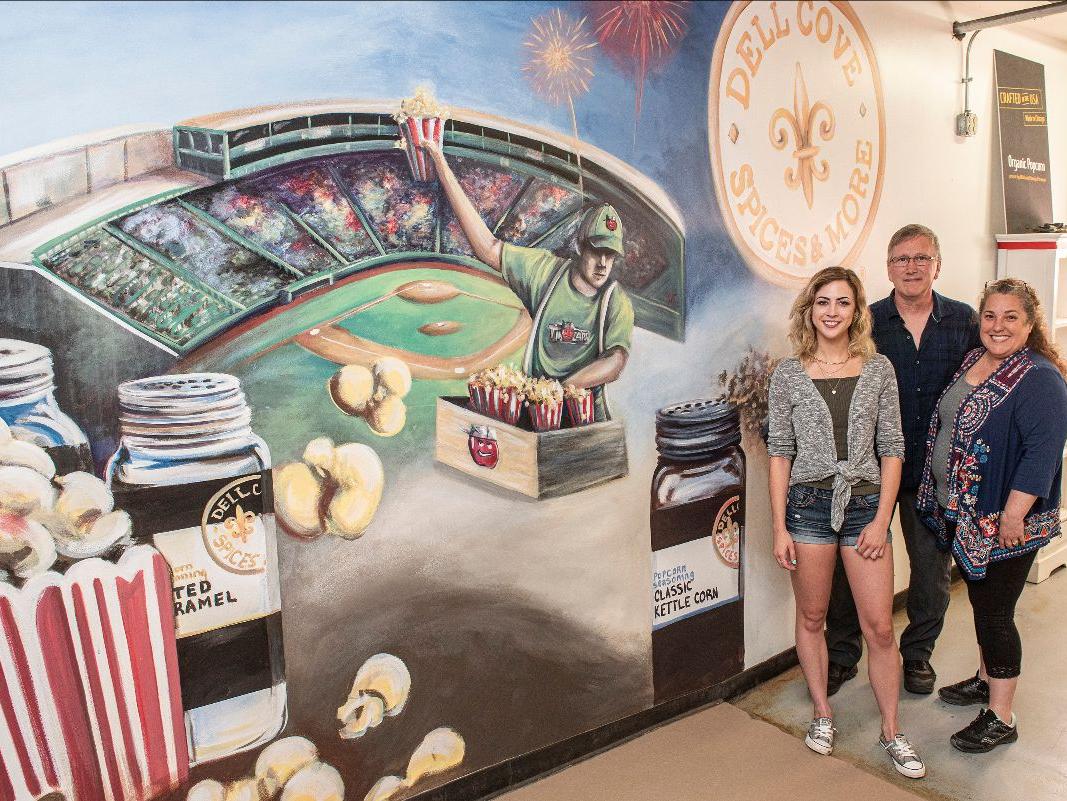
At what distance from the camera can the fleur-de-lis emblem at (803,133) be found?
2902 millimetres

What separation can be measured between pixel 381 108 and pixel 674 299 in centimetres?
116

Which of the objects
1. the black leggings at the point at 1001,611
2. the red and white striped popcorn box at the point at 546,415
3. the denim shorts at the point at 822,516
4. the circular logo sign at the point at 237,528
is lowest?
the black leggings at the point at 1001,611

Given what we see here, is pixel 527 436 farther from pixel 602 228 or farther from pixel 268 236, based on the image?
pixel 268 236

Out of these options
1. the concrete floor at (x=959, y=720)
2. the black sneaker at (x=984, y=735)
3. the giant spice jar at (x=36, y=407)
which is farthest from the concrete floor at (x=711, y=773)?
the giant spice jar at (x=36, y=407)

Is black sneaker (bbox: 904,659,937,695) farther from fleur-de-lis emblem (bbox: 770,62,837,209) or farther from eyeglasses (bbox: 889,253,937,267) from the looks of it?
fleur-de-lis emblem (bbox: 770,62,837,209)

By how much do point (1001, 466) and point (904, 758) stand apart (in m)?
1.00

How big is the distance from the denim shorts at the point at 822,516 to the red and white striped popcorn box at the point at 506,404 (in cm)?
100

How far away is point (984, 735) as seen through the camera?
2.65 m

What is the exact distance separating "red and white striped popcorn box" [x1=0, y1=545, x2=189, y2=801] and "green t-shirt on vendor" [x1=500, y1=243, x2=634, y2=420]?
117 centimetres

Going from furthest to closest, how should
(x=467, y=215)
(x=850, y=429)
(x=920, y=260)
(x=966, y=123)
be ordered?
(x=966, y=123) → (x=920, y=260) → (x=850, y=429) → (x=467, y=215)

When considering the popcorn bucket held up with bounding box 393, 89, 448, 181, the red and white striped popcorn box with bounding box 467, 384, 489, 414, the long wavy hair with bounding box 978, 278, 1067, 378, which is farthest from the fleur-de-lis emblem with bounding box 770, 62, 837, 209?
the red and white striped popcorn box with bounding box 467, 384, 489, 414

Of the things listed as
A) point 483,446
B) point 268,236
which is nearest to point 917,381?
point 483,446

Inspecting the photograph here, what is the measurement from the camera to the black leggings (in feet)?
8.50

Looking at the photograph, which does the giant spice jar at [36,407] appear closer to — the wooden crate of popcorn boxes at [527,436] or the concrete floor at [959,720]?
the wooden crate of popcorn boxes at [527,436]
